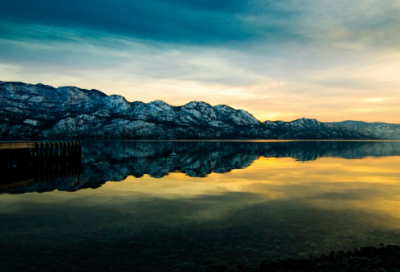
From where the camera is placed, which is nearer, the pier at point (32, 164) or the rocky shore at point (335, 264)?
the rocky shore at point (335, 264)

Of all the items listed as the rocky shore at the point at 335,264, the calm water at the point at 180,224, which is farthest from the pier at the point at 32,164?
the rocky shore at the point at 335,264

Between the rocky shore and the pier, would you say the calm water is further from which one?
the pier

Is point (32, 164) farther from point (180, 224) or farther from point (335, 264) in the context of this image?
point (335, 264)

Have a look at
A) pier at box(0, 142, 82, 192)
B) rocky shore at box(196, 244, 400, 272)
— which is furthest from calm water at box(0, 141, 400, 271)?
pier at box(0, 142, 82, 192)

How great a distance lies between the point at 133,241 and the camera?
1499 cm

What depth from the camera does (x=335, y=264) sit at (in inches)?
462

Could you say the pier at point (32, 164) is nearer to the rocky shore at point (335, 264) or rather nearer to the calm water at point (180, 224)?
the calm water at point (180, 224)

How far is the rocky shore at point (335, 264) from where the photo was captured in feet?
36.9

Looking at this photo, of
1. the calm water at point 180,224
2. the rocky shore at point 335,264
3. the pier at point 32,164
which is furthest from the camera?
the pier at point 32,164

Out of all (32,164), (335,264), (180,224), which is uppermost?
(335,264)

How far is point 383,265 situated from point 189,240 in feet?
28.5

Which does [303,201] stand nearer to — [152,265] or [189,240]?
[189,240]

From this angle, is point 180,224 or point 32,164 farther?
point 32,164

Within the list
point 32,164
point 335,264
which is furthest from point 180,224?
Answer: point 32,164
